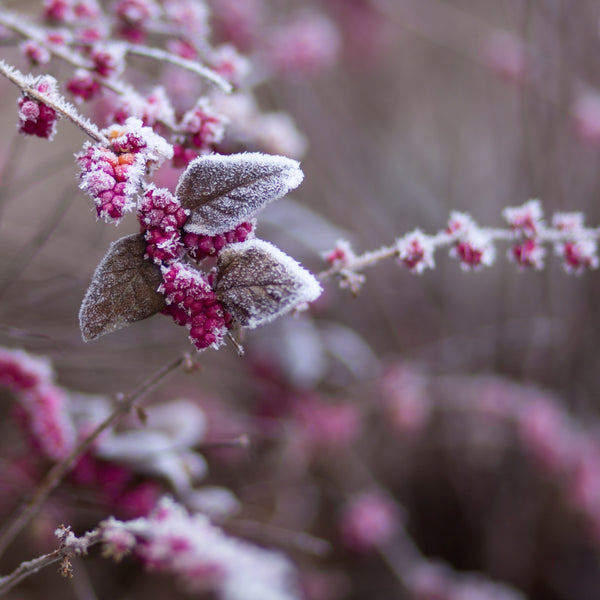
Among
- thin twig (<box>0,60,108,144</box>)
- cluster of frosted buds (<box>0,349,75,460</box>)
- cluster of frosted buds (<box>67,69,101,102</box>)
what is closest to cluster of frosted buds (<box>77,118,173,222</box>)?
thin twig (<box>0,60,108,144</box>)

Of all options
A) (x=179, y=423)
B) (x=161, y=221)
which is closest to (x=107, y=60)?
(x=161, y=221)

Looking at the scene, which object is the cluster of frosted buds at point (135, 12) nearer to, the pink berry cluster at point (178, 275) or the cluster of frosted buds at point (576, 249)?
the pink berry cluster at point (178, 275)

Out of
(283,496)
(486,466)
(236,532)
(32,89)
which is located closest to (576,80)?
(486,466)

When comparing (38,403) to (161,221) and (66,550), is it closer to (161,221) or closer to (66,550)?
(66,550)

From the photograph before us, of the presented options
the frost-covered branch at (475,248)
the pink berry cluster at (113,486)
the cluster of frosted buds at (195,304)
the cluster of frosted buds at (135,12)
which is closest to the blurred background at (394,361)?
the pink berry cluster at (113,486)

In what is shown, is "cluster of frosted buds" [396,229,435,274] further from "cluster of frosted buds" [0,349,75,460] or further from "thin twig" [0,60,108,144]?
"cluster of frosted buds" [0,349,75,460]
